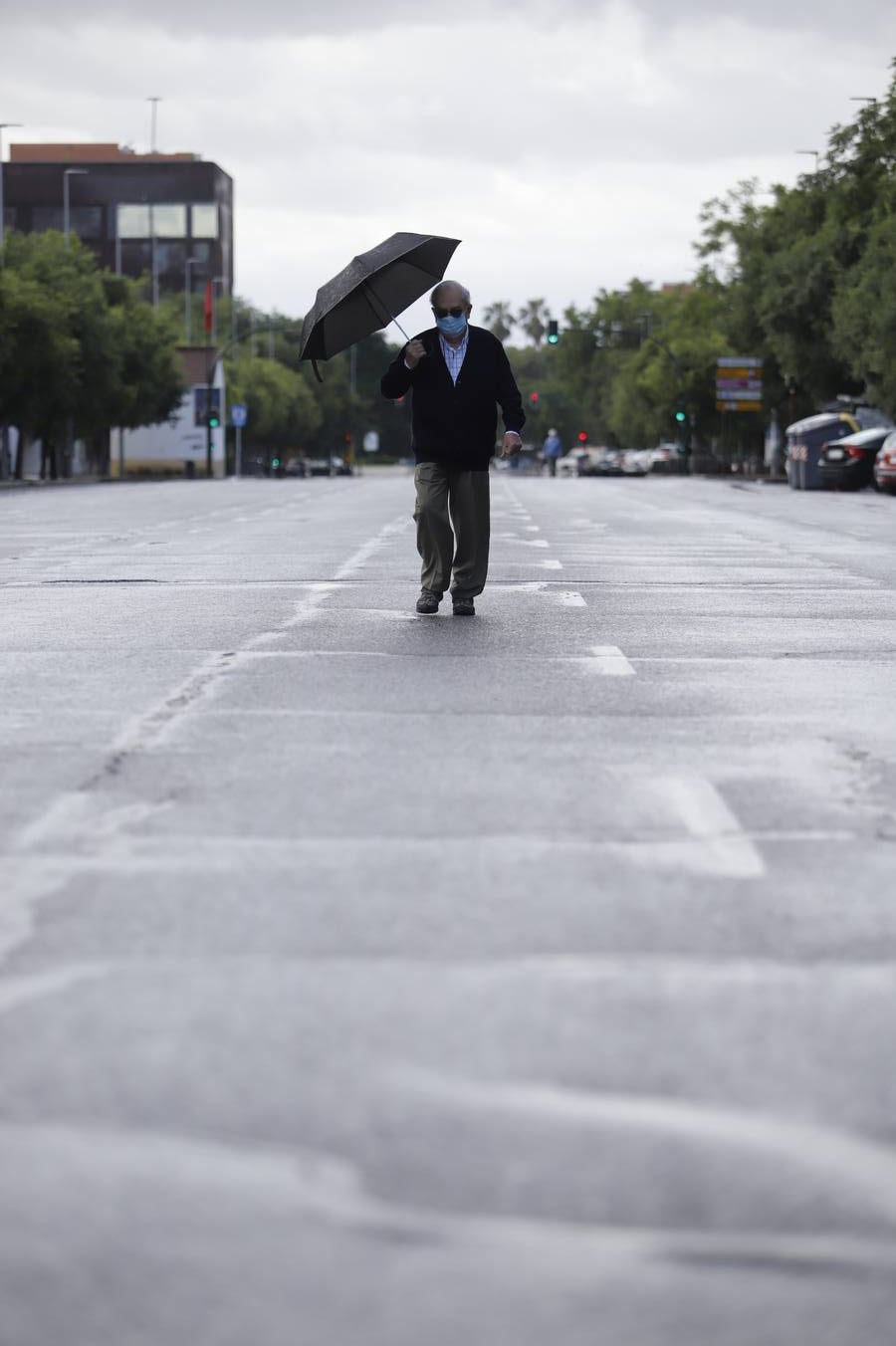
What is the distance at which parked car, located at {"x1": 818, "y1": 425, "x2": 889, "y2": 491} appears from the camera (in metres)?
59.5

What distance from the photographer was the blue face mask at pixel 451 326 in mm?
14164

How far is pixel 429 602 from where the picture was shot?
1448 centimetres

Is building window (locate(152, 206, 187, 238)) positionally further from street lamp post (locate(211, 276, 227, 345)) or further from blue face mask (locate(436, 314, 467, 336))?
blue face mask (locate(436, 314, 467, 336))

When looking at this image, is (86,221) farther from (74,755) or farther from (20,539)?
(74,755)

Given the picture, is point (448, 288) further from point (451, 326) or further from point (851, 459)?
point (851, 459)

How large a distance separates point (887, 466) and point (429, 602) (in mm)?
39324

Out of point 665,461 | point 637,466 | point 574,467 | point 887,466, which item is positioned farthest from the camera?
point 574,467

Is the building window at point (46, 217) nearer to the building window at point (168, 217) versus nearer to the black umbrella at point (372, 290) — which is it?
the building window at point (168, 217)

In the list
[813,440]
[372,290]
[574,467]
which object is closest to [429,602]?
[372,290]

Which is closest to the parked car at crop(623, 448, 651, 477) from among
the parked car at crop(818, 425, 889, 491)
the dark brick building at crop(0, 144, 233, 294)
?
the dark brick building at crop(0, 144, 233, 294)

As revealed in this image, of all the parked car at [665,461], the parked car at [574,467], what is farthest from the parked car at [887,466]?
the parked car at [574,467]

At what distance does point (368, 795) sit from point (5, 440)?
7318 cm

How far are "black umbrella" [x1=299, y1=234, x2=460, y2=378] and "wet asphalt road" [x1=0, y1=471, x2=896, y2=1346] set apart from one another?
13.7 ft

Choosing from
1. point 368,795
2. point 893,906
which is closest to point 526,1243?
point 893,906
